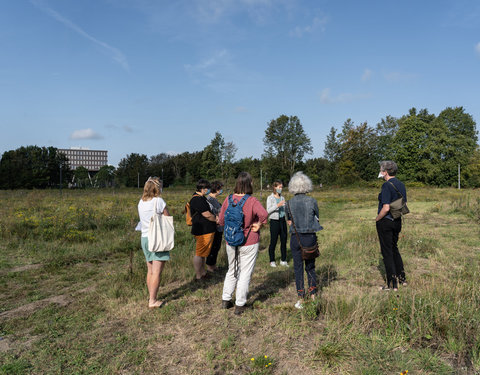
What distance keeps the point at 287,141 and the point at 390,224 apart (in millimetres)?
64126

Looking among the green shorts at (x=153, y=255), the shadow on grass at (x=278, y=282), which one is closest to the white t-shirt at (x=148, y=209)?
the green shorts at (x=153, y=255)

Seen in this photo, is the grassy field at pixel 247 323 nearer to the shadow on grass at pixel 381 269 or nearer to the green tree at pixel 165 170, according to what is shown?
the shadow on grass at pixel 381 269

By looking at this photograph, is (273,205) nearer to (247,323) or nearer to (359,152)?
(247,323)

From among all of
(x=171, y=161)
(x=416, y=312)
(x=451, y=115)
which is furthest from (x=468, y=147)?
(x=171, y=161)

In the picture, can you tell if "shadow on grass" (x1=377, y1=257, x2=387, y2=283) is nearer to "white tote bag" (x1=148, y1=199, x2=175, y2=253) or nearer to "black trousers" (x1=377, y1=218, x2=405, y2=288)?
"black trousers" (x1=377, y1=218, x2=405, y2=288)

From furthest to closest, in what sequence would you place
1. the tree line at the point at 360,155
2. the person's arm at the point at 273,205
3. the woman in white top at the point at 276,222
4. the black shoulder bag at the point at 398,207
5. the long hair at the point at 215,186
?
the tree line at the point at 360,155
the woman in white top at the point at 276,222
the person's arm at the point at 273,205
the long hair at the point at 215,186
the black shoulder bag at the point at 398,207

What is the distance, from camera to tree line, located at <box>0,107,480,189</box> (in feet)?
180

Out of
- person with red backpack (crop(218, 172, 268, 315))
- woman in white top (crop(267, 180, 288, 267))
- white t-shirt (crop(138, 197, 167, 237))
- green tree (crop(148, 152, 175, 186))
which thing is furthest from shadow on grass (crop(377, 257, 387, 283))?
green tree (crop(148, 152, 175, 186))

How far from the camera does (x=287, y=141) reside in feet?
222

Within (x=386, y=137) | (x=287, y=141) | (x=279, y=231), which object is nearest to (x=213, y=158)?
(x=287, y=141)

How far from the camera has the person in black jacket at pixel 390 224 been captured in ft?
15.9

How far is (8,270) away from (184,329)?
5426 millimetres

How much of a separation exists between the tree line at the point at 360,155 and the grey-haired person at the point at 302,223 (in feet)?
162

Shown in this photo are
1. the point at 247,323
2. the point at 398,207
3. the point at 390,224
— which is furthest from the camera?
the point at 390,224
